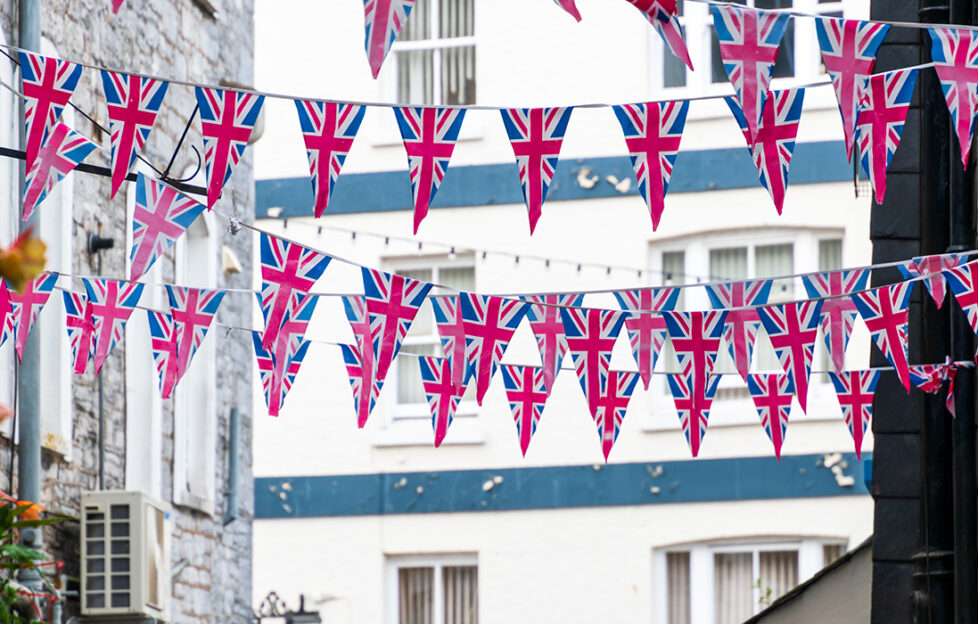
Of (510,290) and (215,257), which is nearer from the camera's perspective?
(215,257)

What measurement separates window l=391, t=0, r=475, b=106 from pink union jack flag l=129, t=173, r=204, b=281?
11.7m

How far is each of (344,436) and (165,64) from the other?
639 centimetres

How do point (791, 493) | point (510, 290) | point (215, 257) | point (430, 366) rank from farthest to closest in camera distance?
1. point (510, 290)
2. point (791, 493)
3. point (215, 257)
4. point (430, 366)

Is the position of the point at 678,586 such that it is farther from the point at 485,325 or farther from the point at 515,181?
the point at 485,325

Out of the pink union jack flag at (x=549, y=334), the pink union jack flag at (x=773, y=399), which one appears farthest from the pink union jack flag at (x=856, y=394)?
the pink union jack flag at (x=549, y=334)

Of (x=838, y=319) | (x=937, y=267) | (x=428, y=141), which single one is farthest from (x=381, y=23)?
(x=838, y=319)

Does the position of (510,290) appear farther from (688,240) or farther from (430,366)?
(430,366)

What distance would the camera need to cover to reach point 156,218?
697 cm

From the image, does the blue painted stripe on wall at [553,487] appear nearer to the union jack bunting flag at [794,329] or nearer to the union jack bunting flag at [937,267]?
the union jack bunting flag at [794,329]

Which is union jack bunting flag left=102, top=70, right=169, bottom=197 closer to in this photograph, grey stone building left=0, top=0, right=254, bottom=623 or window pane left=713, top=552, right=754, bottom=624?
grey stone building left=0, top=0, right=254, bottom=623

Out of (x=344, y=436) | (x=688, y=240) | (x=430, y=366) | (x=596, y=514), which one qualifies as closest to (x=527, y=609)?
(x=596, y=514)

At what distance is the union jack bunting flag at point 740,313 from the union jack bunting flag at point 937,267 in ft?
3.35

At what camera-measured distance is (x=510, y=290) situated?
18.3 meters

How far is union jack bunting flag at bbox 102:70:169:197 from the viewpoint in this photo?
6.27 meters
